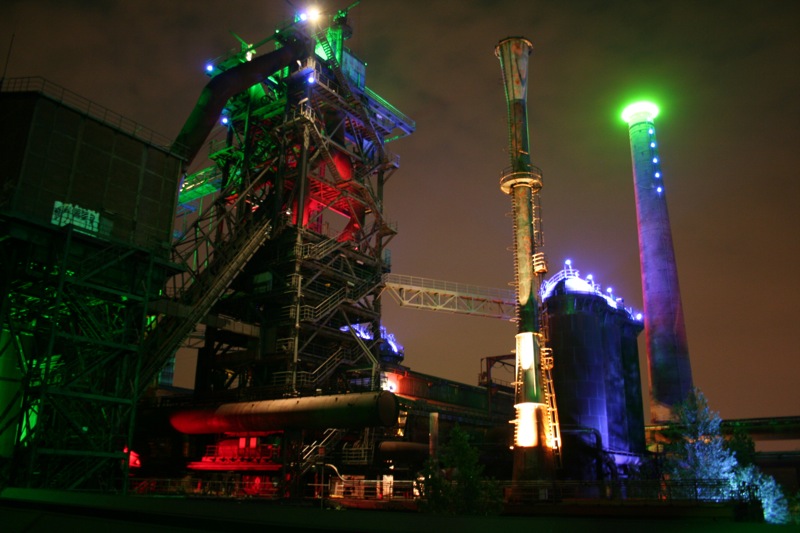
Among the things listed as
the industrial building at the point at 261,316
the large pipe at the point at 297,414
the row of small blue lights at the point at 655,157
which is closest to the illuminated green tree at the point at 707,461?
the industrial building at the point at 261,316

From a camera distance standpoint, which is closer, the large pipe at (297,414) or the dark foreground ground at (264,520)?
the dark foreground ground at (264,520)

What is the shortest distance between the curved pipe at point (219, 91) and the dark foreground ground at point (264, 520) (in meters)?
42.1

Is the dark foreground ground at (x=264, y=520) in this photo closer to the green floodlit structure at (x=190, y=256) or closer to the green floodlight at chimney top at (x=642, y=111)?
the green floodlit structure at (x=190, y=256)

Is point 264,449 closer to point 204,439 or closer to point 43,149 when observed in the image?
point 204,439

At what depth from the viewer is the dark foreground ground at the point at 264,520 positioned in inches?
181

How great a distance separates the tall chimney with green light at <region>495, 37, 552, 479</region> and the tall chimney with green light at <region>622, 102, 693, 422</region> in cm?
3069

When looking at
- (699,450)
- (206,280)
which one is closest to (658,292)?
(699,450)

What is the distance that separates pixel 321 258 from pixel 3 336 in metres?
20.1

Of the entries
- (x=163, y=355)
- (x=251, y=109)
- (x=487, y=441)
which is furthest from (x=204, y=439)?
(x=251, y=109)

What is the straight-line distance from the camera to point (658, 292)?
6644cm

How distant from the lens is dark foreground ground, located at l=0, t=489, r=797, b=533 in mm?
4586

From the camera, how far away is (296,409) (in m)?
34.0

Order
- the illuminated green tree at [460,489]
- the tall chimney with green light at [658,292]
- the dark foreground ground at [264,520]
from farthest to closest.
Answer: the tall chimney with green light at [658,292], the illuminated green tree at [460,489], the dark foreground ground at [264,520]

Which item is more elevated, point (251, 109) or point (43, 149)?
point (251, 109)
